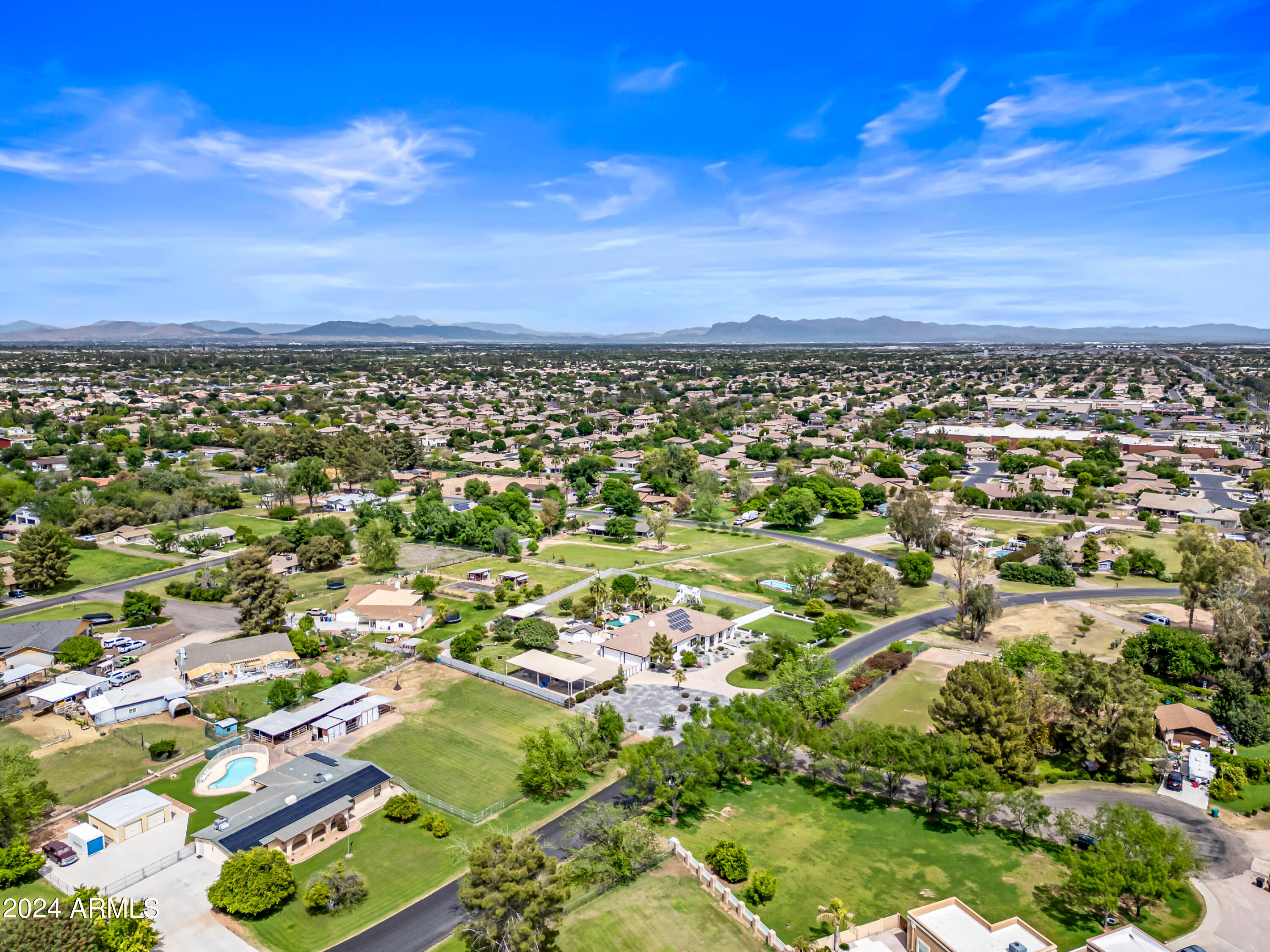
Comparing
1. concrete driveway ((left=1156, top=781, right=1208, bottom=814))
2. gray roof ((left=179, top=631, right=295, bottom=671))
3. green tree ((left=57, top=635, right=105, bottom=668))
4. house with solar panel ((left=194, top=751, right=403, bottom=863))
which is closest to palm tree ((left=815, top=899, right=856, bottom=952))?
concrete driveway ((left=1156, top=781, right=1208, bottom=814))

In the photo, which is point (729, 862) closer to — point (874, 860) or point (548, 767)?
point (874, 860)

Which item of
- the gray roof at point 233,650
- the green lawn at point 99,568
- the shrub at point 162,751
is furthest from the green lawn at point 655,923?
the green lawn at point 99,568

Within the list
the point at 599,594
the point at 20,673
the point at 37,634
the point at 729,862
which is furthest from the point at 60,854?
the point at 599,594

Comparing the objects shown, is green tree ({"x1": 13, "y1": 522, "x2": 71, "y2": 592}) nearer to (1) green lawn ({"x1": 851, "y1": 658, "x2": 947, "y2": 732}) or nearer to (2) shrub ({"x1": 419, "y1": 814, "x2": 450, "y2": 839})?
(2) shrub ({"x1": 419, "y1": 814, "x2": 450, "y2": 839})

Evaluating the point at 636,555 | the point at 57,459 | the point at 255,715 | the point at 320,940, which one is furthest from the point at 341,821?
the point at 57,459

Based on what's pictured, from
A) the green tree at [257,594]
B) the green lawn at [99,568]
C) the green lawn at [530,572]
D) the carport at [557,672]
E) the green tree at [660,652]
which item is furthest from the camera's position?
the green lawn at [530,572]

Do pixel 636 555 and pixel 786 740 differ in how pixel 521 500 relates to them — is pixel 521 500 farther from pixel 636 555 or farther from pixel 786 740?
pixel 786 740

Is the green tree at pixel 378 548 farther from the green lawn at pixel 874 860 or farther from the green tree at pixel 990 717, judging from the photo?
the green tree at pixel 990 717
